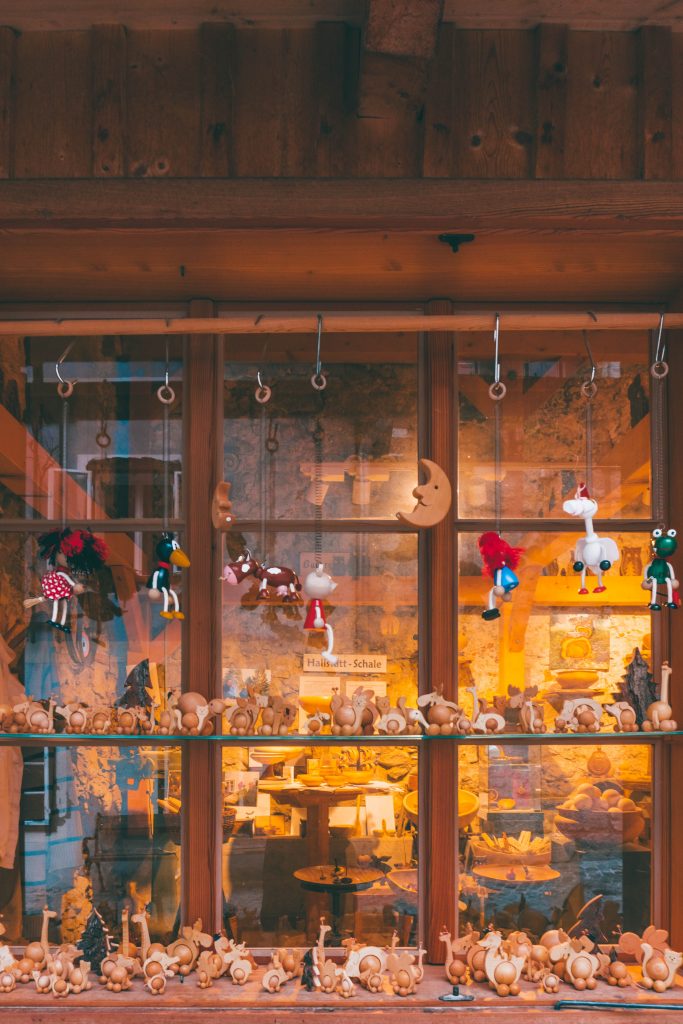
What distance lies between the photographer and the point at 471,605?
9.81ft

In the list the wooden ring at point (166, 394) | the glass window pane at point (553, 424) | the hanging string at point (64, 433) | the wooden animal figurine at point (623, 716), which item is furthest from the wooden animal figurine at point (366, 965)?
the wooden ring at point (166, 394)

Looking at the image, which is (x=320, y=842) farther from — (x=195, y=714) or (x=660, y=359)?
(x=660, y=359)

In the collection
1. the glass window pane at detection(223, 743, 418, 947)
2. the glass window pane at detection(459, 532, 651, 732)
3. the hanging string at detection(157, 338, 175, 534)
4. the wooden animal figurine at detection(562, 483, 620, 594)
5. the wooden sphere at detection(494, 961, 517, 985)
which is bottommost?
the wooden sphere at detection(494, 961, 517, 985)

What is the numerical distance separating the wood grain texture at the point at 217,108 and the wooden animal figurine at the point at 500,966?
2.24 meters

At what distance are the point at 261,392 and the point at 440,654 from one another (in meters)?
0.99

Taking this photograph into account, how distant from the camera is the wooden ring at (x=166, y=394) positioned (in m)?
2.84

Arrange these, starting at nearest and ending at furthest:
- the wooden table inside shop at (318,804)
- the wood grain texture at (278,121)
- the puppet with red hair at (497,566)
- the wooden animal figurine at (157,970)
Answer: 1. the wood grain texture at (278,121)
2. the wooden animal figurine at (157,970)
3. the puppet with red hair at (497,566)
4. the wooden table inside shop at (318,804)

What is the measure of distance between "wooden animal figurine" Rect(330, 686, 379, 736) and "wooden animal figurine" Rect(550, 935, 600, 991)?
82cm

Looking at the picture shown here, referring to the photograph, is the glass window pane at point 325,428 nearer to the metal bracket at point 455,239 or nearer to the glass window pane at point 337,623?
the glass window pane at point 337,623

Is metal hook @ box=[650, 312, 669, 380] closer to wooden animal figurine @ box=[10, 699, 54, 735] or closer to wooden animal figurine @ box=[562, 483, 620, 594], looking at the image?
wooden animal figurine @ box=[562, 483, 620, 594]

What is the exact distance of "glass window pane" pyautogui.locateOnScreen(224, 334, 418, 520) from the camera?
3037mm

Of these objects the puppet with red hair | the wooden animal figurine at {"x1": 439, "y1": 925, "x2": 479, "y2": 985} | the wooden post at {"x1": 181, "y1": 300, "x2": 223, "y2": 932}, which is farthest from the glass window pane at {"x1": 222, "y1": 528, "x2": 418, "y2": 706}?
the wooden animal figurine at {"x1": 439, "y1": 925, "x2": 479, "y2": 985}

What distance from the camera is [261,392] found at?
2.94m

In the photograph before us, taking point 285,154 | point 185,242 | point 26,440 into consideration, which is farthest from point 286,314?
point 26,440
